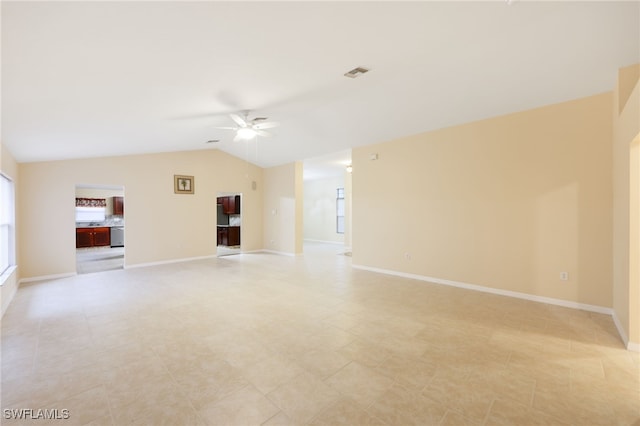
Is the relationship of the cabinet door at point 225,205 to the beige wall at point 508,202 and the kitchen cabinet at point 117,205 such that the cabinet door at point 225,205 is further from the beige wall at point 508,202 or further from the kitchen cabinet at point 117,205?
the beige wall at point 508,202

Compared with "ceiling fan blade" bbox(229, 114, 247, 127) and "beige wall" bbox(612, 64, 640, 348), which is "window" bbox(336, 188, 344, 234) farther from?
"beige wall" bbox(612, 64, 640, 348)

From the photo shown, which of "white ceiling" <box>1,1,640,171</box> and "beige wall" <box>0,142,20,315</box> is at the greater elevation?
"white ceiling" <box>1,1,640,171</box>

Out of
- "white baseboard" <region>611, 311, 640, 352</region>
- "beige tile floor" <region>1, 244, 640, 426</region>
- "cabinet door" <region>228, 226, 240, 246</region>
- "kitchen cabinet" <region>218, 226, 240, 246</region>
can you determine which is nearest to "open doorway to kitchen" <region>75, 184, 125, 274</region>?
"kitchen cabinet" <region>218, 226, 240, 246</region>

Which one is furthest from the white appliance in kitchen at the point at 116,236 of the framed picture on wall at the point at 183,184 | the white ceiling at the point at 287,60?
the white ceiling at the point at 287,60

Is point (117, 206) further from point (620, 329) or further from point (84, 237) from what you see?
point (620, 329)

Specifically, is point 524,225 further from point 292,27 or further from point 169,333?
point 169,333

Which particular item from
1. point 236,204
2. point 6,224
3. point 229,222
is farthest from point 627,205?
point 229,222

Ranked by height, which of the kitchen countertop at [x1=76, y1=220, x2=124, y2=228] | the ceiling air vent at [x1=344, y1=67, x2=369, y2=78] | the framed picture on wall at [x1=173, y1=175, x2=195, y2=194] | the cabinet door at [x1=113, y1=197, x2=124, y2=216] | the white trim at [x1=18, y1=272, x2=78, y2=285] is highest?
the ceiling air vent at [x1=344, y1=67, x2=369, y2=78]

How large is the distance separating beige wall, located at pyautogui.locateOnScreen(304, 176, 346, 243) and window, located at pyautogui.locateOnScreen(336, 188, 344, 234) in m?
0.13

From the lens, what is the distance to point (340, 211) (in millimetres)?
11453

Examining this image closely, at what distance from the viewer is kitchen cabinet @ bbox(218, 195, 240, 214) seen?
36.3ft

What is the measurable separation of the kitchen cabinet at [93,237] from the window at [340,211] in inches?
338

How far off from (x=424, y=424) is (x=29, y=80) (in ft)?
13.6

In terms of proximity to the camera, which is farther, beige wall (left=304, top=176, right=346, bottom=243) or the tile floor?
beige wall (left=304, top=176, right=346, bottom=243)
